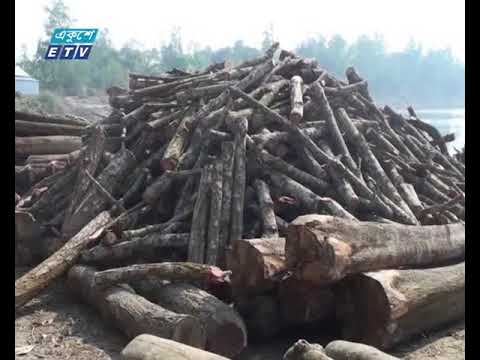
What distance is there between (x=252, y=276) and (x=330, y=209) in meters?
2.09

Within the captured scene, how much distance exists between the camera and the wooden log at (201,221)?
6387 millimetres

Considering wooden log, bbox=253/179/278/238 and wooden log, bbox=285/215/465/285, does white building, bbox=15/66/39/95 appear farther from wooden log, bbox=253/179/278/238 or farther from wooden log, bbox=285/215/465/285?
wooden log, bbox=285/215/465/285

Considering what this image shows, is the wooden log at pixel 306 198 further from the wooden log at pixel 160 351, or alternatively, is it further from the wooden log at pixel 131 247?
the wooden log at pixel 160 351

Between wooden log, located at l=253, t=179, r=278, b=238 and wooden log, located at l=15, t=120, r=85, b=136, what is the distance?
6427 millimetres

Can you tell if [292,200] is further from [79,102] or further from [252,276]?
[79,102]

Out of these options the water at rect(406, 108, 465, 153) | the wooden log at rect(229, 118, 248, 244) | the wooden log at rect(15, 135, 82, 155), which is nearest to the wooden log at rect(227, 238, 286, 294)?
the wooden log at rect(229, 118, 248, 244)

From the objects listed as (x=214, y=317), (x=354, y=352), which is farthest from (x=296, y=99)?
(x=354, y=352)

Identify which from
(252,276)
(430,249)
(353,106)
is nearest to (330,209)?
(430,249)

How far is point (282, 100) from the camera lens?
9.84 meters

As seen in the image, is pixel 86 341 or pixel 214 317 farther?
pixel 86 341

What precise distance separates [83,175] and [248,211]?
10.2 ft

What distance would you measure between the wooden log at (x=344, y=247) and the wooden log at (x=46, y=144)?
8.32m

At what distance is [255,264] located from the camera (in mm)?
5184

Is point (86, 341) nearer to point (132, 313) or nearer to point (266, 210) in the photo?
point (132, 313)
